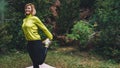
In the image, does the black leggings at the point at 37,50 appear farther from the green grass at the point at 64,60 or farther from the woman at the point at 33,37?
the green grass at the point at 64,60

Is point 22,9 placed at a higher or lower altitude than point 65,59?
higher

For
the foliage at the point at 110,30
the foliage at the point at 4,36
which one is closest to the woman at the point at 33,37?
the foliage at the point at 4,36

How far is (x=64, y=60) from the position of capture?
11703 mm

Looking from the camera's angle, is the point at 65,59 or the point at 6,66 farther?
the point at 65,59

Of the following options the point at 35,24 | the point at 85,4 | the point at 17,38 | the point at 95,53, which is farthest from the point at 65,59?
the point at 85,4

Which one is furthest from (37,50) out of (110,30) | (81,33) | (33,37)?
(81,33)

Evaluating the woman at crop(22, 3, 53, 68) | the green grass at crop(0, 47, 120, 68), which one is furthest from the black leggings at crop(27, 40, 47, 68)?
the green grass at crop(0, 47, 120, 68)

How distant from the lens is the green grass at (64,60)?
439 inches

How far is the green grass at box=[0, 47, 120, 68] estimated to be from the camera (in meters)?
11.1

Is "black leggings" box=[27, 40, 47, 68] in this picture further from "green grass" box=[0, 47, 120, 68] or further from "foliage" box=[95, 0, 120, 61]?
"foliage" box=[95, 0, 120, 61]

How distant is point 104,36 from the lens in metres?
12.1

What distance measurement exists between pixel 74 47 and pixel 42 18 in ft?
6.47

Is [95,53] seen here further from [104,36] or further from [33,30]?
[33,30]

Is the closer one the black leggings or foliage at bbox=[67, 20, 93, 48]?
the black leggings
